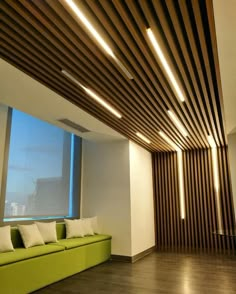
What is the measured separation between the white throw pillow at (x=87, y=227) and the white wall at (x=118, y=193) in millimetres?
366

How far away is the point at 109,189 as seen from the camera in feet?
22.2

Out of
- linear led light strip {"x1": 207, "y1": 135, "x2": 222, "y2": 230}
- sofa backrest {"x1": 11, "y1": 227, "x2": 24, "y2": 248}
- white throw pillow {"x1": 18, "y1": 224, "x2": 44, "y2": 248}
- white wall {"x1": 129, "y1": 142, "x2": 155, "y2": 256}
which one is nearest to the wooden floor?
white wall {"x1": 129, "y1": 142, "x2": 155, "y2": 256}

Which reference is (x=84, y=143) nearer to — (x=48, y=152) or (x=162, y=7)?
(x=48, y=152)

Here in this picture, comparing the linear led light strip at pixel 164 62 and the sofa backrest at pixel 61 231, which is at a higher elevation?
the linear led light strip at pixel 164 62

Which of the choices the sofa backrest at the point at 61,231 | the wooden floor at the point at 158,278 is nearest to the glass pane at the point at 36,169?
the sofa backrest at the point at 61,231

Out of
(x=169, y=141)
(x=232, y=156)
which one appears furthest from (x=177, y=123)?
(x=232, y=156)

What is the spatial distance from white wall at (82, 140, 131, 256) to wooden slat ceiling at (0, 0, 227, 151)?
2296 millimetres

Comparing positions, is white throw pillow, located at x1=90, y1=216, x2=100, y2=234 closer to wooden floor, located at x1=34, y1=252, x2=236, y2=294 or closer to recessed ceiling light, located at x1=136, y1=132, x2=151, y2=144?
wooden floor, located at x1=34, y1=252, x2=236, y2=294

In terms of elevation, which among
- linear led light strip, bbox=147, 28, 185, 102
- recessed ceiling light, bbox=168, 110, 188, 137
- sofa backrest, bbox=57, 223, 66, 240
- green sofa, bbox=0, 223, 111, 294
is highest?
linear led light strip, bbox=147, 28, 185, 102

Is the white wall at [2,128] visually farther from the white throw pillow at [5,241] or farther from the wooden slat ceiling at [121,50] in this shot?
the wooden slat ceiling at [121,50]

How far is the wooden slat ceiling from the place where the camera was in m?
2.36

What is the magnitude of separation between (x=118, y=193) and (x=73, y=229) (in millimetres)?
1438

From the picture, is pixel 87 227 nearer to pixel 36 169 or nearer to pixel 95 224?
pixel 95 224

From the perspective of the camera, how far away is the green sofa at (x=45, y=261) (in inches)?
145
